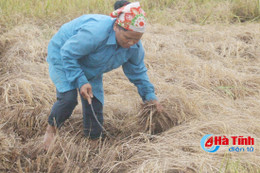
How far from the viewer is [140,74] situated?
2.44 metres

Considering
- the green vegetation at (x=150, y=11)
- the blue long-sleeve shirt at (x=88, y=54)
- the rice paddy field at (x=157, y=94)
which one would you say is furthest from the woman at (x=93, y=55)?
the green vegetation at (x=150, y=11)

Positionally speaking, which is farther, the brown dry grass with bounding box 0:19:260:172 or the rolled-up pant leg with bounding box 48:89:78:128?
the rolled-up pant leg with bounding box 48:89:78:128

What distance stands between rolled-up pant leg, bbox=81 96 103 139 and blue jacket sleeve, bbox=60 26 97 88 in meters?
0.39

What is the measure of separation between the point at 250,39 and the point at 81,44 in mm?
3123

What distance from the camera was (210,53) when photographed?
4199mm

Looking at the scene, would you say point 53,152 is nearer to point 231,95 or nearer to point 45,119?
point 45,119

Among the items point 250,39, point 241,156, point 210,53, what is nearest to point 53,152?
point 241,156

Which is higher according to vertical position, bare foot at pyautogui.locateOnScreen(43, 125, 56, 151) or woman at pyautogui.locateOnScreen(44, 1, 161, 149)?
woman at pyautogui.locateOnScreen(44, 1, 161, 149)

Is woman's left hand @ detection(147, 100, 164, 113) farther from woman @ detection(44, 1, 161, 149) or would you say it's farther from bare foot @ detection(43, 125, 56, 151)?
bare foot @ detection(43, 125, 56, 151)

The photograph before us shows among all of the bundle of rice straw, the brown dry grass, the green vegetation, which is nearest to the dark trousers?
the brown dry grass

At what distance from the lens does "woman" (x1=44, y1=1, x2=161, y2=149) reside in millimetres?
2057

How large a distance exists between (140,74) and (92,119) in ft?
1.51

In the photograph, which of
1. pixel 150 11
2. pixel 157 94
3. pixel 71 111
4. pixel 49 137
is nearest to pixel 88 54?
pixel 71 111

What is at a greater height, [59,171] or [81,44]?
[81,44]
